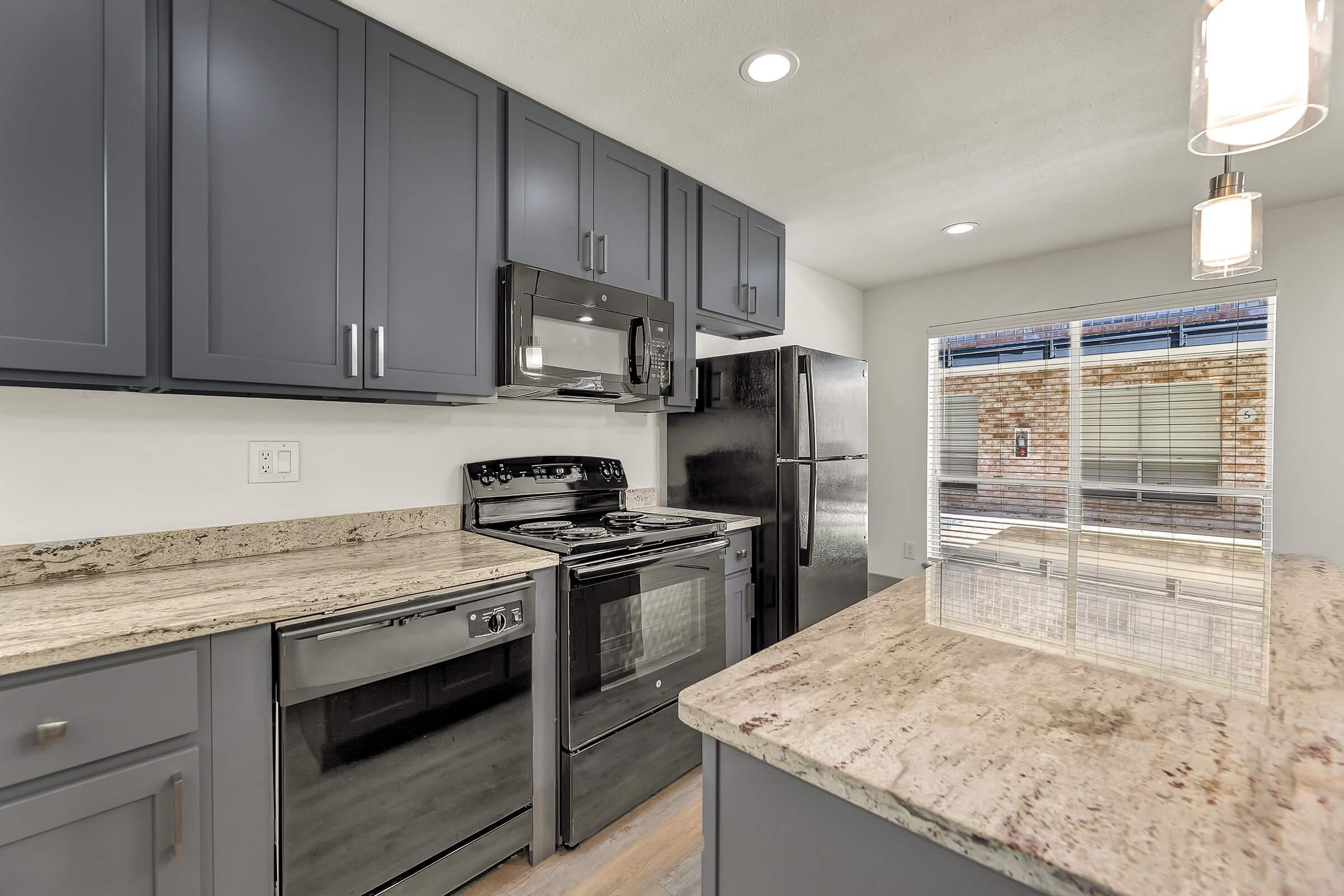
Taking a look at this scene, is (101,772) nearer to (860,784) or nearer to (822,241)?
(860,784)

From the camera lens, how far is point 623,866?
1.74 metres

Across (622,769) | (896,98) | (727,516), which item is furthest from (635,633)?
(896,98)

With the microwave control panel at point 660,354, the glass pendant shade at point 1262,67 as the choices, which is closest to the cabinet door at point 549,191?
the microwave control panel at point 660,354

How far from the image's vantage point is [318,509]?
73.2 inches

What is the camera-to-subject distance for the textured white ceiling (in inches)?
63.3

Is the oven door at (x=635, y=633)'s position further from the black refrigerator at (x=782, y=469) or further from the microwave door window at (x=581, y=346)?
the microwave door window at (x=581, y=346)

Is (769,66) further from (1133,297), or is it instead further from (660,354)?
(1133,297)

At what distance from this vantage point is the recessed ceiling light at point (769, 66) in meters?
1.75

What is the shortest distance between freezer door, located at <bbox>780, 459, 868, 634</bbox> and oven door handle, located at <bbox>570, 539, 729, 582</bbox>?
446 millimetres

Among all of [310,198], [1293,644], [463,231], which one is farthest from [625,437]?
[1293,644]

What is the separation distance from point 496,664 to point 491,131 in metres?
1.67

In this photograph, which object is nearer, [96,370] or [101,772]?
[101,772]

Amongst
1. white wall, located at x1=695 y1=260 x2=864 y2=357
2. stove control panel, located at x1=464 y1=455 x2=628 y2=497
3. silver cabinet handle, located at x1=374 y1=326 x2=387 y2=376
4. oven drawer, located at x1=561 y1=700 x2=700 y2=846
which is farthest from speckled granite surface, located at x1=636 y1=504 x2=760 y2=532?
silver cabinet handle, located at x1=374 y1=326 x2=387 y2=376

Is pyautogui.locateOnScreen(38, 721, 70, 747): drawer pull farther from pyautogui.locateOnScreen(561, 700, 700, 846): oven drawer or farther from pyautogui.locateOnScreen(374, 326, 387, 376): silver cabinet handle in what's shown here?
pyautogui.locateOnScreen(561, 700, 700, 846): oven drawer
